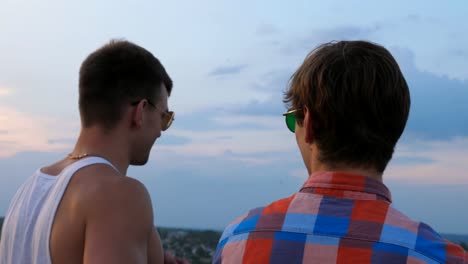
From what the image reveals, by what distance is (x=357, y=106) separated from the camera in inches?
89.3

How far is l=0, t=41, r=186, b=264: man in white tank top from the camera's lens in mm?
2613

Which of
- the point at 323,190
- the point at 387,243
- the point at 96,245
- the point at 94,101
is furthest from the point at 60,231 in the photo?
the point at 387,243

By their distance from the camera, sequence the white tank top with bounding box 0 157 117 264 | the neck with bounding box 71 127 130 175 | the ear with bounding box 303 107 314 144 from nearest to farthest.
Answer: the ear with bounding box 303 107 314 144 < the white tank top with bounding box 0 157 117 264 < the neck with bounding box 71 127 130 175

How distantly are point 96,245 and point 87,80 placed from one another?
798 mm

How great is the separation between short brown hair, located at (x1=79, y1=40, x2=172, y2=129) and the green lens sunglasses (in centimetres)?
80

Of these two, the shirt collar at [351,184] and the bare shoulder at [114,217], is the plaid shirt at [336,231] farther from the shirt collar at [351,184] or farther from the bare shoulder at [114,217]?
the bare shoulder at [114,217]

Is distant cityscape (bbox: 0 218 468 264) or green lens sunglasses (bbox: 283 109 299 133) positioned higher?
green lens sunglasses (bbox: 283 109 299 133)

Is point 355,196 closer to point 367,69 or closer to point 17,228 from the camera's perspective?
point 367,69

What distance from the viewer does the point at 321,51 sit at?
2398 millimetres

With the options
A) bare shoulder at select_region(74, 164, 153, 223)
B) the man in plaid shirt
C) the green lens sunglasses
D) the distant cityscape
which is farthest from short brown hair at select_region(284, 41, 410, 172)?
the distant cityscape

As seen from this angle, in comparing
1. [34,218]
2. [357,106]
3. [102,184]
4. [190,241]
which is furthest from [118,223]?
[190,241]

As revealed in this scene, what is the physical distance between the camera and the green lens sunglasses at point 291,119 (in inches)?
96.7

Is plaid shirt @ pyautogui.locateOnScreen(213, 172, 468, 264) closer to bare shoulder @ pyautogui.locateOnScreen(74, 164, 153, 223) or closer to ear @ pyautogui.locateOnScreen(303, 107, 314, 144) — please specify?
ear @ pyautogui.locateOnScreen(303, 107, 314, 144)

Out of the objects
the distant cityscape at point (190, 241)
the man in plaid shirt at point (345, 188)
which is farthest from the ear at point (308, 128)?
the distant cityscape at point (190, 241)
